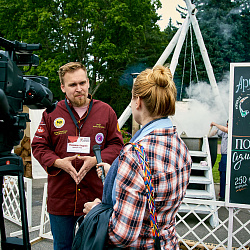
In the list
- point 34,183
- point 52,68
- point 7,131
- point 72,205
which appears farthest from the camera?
point 52,68

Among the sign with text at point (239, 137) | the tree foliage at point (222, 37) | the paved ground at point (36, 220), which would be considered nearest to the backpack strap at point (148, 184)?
the sign with text at point (239, 137)

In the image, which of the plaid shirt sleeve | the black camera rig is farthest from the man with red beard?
the plaid shirt sleeve

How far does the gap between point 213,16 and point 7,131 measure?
26238mm

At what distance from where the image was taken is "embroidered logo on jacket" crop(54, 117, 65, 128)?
2170 mm

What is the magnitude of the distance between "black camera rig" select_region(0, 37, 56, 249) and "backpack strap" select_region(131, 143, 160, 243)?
697 mm

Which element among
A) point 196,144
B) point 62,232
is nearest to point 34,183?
point 196,144

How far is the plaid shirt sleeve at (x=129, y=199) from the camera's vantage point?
3.92 ft

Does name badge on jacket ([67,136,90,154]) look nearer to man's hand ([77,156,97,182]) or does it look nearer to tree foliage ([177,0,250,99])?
man's hand ([77,156,97,182])

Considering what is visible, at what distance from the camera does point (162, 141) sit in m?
1.30

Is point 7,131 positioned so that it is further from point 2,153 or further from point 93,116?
point 93,116

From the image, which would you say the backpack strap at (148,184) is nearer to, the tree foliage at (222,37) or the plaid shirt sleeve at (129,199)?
the plaid shirt sleeve at (129,199)

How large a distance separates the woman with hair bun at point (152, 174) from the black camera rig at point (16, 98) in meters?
0.59

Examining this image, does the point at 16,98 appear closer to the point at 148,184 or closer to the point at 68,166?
the point at 68,166

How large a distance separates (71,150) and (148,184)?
42.4 inches
